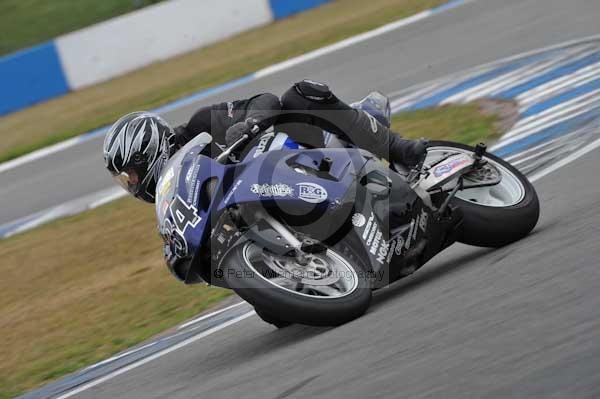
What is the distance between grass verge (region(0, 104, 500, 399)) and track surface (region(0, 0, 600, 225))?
1.66 meters

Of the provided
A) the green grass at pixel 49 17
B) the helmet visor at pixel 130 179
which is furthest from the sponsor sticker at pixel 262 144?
the green grass at pixel 49 17

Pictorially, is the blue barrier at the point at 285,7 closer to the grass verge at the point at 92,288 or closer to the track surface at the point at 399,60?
the track surface at the point at 399,60

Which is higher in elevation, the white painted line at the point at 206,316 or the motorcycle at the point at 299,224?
the motorcycle at the point at 299,224

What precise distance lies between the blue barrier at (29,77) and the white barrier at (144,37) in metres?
0.21

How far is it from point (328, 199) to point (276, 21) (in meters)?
14.7

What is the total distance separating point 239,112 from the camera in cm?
557

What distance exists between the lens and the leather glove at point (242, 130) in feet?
17.2

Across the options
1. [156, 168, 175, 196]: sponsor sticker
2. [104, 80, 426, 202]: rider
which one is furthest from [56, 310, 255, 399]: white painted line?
[156, 168, 175, 196]: sponsor sticker

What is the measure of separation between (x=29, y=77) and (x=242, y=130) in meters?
14.3

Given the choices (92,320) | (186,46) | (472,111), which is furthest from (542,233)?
(186,46)

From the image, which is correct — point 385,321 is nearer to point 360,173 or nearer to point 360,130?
point 360,173

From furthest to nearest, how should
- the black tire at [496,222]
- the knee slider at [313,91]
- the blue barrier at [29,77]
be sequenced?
the blue barrier at [29,77] < the black tire at [496,222] < the knee slider at [313,91]

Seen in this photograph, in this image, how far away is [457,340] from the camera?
4027mm

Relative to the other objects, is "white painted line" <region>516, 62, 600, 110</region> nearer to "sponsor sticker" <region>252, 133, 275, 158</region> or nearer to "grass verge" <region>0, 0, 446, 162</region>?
"sponsor sticker" <region>252, 133, 275, 158</region>
